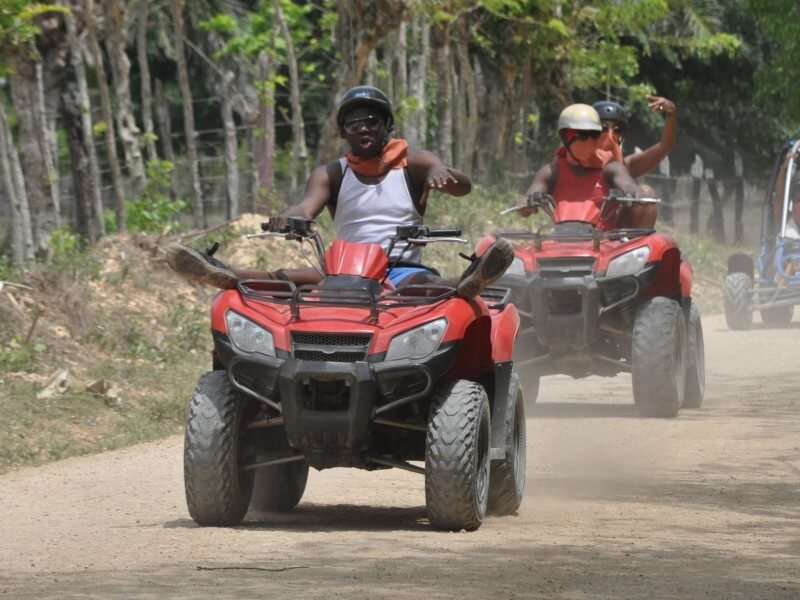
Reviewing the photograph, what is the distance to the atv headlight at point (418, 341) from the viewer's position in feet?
24.7

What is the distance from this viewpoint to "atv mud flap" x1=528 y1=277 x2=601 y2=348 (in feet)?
41.3

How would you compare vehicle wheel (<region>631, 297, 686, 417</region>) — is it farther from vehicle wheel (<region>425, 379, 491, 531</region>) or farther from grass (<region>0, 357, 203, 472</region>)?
vehicle wheel (<region>425, 379, 491, 531</region>)

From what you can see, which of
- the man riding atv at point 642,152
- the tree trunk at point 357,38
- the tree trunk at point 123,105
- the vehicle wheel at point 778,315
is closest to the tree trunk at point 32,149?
the tree trunk at point 123,105

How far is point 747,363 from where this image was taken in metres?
17.6

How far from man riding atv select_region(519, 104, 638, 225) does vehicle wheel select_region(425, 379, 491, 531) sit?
5.78 meters

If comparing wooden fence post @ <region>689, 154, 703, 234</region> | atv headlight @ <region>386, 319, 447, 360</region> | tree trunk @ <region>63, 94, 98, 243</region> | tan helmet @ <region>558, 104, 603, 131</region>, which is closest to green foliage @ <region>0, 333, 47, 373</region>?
tan helmet @ <region>558, 104, 603, 131</region>

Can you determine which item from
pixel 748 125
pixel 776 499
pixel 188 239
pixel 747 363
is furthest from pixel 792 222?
pixel 748 125

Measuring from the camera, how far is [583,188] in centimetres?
1341

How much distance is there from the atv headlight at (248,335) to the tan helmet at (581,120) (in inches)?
239

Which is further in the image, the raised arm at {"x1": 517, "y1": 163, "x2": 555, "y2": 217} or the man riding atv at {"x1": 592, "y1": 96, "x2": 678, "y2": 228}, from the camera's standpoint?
the man riding atv at {"x1": 592, "y1": 96, "x2": 678, "y2": 228}

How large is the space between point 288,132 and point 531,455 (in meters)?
33.1

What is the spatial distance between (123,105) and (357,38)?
12.5 ft

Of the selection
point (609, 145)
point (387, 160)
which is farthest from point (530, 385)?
point (387, 160)

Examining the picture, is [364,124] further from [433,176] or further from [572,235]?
[572,235]
